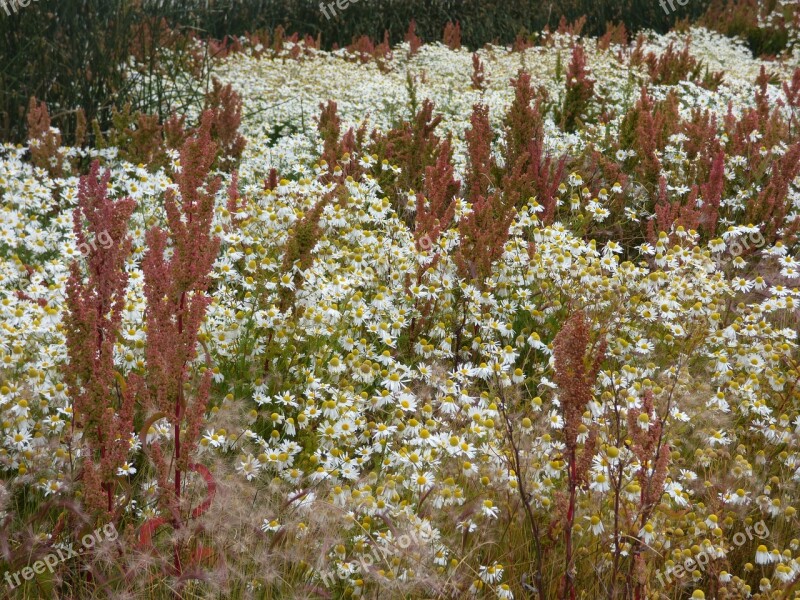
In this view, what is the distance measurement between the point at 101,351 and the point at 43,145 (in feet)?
12.1

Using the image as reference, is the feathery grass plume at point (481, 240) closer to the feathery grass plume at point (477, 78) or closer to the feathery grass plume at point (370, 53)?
the feathery grass plume at point (477, 78)

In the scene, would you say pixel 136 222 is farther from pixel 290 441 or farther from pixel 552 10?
pixel 552 10

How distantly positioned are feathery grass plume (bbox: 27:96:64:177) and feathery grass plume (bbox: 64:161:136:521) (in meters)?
3.33

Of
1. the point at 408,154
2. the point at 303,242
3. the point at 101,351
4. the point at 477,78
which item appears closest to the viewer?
the point at 101,351

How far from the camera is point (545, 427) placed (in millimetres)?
3537

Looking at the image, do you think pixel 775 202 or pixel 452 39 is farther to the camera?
pixel 452 39

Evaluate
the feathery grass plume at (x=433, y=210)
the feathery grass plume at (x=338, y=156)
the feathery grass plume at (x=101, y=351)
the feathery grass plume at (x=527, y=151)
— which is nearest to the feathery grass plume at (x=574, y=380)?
the feathery grass plume at (x=101, y=351)

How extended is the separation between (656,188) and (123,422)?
455cm

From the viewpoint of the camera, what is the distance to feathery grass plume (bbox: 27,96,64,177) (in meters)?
5.86

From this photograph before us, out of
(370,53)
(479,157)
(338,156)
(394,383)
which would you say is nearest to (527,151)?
(479,157)

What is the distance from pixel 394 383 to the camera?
3598 millimetres

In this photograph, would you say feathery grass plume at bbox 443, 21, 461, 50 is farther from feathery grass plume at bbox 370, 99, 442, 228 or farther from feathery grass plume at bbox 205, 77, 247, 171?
feathery grass plume at bbox 370, 99, 442, 228

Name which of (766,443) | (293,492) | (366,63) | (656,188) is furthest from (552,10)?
(293,492)

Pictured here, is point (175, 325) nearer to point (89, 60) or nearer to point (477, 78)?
point (89, 60)
